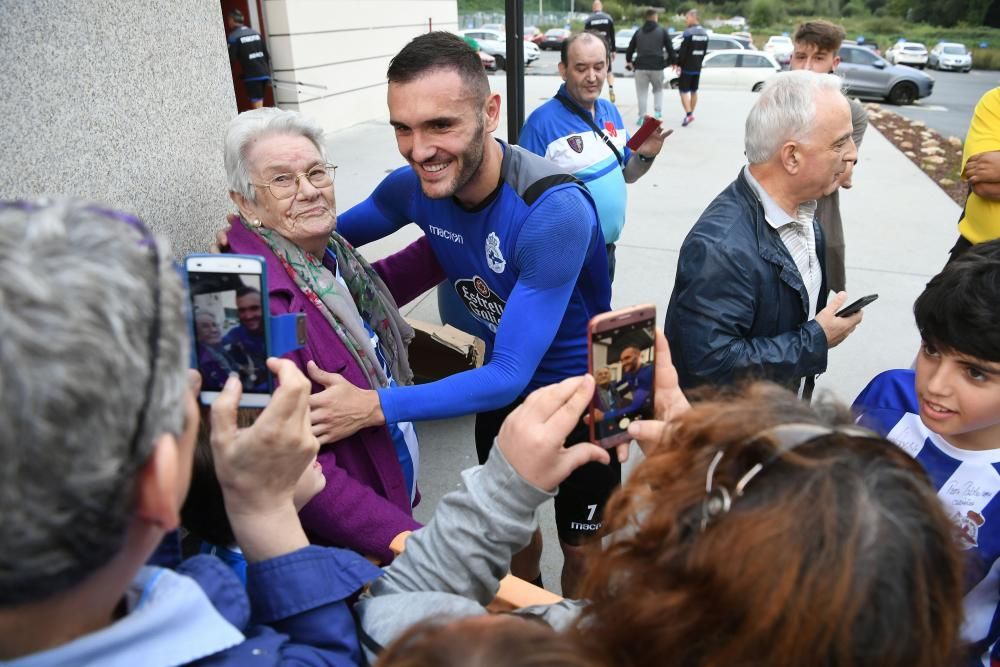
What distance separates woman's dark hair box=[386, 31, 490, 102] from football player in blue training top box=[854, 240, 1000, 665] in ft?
4.31

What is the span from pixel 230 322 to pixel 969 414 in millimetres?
1587

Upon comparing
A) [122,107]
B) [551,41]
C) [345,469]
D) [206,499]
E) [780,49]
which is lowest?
[345,469]

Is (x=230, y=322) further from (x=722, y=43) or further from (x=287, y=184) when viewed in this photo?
(x=722, y=43)

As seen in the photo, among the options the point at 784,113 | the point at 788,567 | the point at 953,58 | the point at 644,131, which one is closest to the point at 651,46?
the point at 644,131

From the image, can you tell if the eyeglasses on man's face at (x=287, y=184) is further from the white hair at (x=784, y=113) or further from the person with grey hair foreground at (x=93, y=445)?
the white hair at (x=784, y=113)

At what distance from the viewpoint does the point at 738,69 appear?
16.6 meters

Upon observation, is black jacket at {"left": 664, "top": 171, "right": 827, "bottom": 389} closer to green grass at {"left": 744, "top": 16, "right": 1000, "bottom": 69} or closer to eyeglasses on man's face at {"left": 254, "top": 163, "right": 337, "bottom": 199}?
eyeglasses on man's face at {"left": 254, "top": 163, "right": 337, "bottom": 199}

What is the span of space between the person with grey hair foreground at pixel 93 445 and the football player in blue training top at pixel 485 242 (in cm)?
83

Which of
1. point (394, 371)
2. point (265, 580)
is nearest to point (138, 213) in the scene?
point (394, 371)

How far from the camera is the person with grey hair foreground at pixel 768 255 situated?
1959 millimetres

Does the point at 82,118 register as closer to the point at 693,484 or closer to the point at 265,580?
the point at 265,580

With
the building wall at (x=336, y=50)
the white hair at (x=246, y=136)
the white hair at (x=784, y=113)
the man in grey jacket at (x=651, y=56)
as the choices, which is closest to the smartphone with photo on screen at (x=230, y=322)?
the white hair at (x=246, y=136)

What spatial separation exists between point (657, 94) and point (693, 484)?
37.9 ft

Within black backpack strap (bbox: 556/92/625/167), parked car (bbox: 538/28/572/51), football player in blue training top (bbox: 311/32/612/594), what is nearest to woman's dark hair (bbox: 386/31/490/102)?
football player in blue training top (bbox: 311/32/612/594)
